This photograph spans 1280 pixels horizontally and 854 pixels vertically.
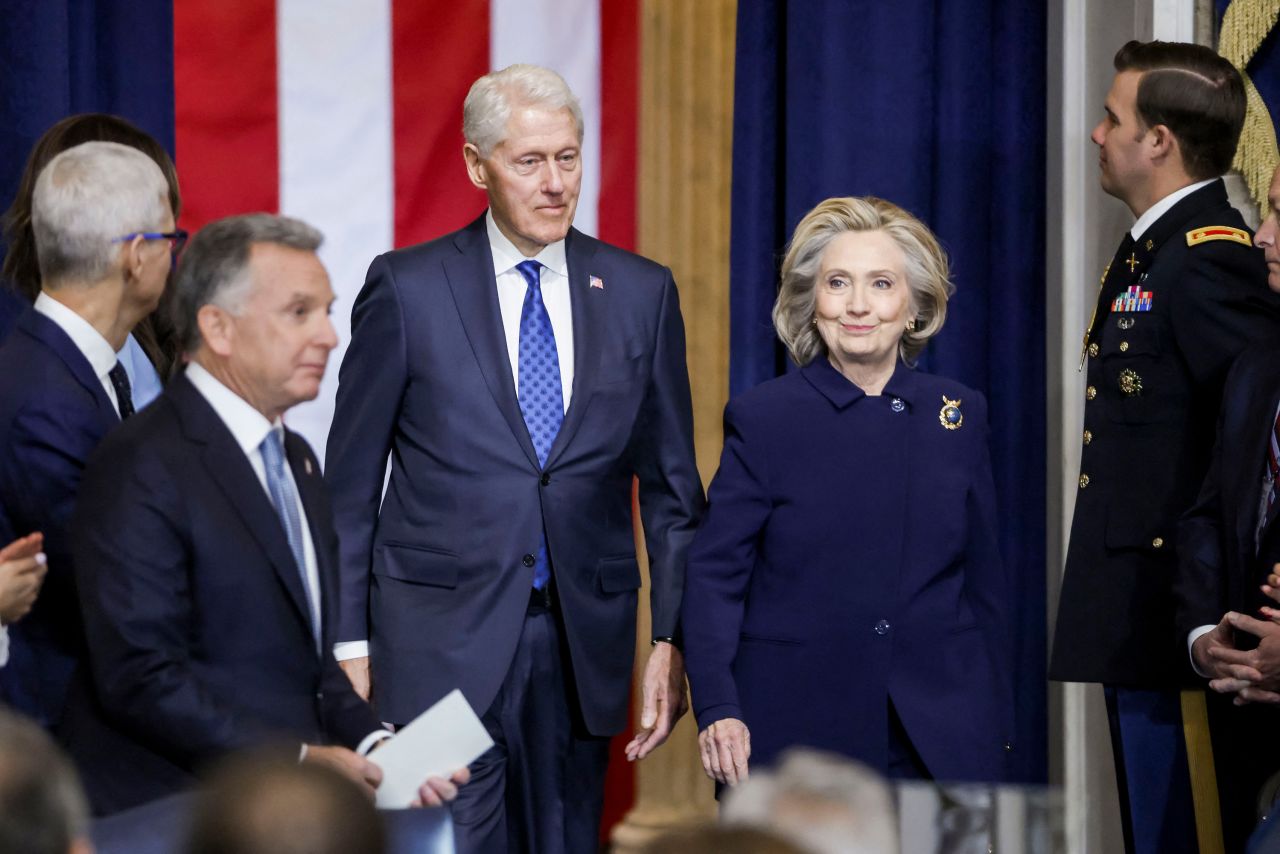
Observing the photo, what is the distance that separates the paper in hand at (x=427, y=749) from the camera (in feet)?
7.93

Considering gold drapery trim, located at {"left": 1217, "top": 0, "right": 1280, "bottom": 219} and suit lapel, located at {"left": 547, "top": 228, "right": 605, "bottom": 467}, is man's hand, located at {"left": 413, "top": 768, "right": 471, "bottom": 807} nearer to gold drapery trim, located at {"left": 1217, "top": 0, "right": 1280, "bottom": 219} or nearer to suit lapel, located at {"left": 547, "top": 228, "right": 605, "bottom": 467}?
suit lapel, located at {"left": 547, "top": 228, "right": 605, "bottom": 467}

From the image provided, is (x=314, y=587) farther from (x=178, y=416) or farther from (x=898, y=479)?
(x=898, y=479)

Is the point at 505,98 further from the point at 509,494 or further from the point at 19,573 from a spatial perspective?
the point at 19,573

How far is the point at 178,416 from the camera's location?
239 cm

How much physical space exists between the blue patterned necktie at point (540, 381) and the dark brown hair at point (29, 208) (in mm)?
684

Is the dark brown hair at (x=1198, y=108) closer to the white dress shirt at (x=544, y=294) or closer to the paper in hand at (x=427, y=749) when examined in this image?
the white dress shirt at (x=544, y=294)

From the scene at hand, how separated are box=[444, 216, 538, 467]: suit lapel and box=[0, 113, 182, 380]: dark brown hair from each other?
0.54 metres

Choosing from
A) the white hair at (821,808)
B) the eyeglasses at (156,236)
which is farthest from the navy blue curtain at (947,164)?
the white hair at (821,808)

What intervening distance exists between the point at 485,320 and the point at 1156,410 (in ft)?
4.68

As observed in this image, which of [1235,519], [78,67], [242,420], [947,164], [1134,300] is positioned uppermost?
[78,67]

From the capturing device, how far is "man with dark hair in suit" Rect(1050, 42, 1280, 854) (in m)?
3.62

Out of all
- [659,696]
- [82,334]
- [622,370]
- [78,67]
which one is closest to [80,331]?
[82,334]

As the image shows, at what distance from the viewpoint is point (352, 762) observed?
7.82 ft

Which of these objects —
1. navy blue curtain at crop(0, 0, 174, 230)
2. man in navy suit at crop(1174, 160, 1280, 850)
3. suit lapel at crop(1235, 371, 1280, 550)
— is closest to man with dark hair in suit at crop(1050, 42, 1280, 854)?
man in navy suit at crop(1174, 160, 1280, 850)
